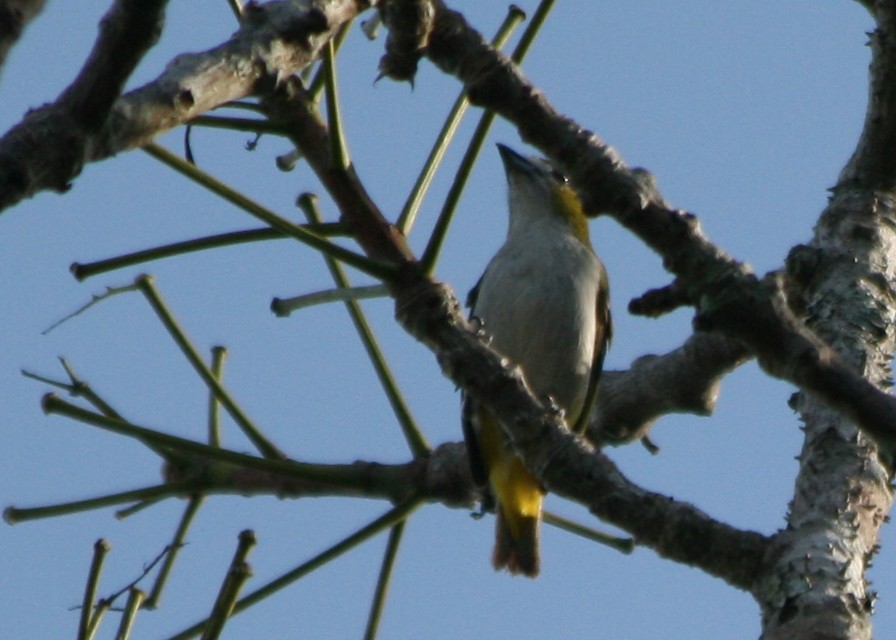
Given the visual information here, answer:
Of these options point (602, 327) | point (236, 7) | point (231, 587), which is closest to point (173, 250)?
point (236, 7)

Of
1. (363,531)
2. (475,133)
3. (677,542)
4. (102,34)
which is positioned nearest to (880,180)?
(475,133)

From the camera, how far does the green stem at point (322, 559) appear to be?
3.33 meters

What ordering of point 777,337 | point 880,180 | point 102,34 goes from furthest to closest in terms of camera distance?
point 880,180 < point 777,337 < point 102,34

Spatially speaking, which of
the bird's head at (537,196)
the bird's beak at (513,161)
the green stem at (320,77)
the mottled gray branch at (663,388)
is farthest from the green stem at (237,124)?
the bird's beak at (513,161)

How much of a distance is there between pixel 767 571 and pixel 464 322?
0.83 meters

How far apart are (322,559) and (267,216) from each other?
3.96 feet

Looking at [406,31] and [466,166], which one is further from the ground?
[406,31]

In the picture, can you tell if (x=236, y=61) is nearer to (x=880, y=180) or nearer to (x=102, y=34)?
(x=102, y=34)

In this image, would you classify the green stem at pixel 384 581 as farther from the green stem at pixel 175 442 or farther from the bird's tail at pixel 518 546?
the bird's tail at pixel 518 546

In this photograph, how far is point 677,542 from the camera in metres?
2.44

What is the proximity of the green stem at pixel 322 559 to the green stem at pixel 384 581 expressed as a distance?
44 mm

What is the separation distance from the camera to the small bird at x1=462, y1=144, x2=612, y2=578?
239 inches

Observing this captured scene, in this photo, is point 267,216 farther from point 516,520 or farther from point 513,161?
point 513,161

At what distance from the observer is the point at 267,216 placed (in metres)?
2.56
